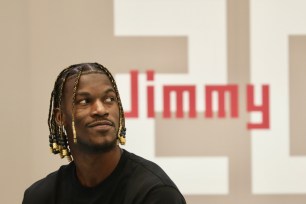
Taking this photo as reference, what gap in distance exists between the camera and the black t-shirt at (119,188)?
1.24m

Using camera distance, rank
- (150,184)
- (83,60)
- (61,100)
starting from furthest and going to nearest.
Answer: (83,60), (61,100), (150,184)

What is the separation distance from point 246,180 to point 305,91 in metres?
0.41

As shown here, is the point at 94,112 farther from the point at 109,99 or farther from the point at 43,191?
the point at 43,191

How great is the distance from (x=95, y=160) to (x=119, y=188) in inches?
4.1

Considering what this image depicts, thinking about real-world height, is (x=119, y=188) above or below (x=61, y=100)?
below

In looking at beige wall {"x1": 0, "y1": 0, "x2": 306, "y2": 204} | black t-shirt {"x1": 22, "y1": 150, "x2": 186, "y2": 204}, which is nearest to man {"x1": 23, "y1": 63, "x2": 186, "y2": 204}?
black t-shirt {"x1": 22, "y1": 150, "x2": 186, "y2": 204}

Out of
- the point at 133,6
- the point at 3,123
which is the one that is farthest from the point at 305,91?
the point at 3,123

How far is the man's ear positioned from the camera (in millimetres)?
1411

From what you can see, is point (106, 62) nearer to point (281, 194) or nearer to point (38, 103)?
point (38, 103)

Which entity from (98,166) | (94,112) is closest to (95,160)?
(98,166)

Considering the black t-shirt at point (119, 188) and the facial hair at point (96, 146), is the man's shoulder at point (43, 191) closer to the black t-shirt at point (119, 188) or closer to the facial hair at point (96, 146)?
the black t-shirt at point (119, 188)

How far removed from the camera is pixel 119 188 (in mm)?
1286

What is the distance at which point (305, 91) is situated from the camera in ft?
7.01

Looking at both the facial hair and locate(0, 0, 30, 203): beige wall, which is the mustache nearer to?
the facial hair
